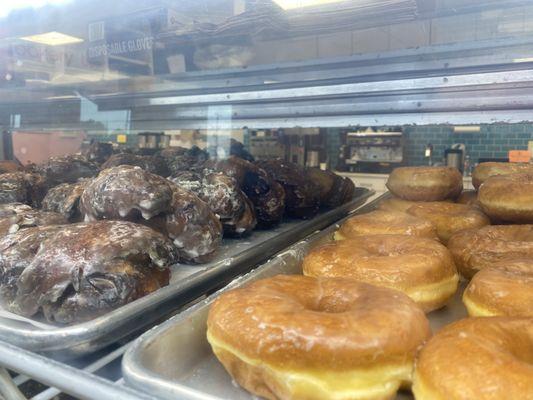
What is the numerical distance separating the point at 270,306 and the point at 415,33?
1411mm

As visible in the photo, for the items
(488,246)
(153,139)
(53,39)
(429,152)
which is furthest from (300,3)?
(429,152)

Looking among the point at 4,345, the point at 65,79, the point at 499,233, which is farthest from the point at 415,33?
the point at 65,79

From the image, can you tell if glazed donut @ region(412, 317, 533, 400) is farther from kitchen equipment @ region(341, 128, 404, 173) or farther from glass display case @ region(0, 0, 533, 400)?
kitchen equipment @ region(341, 128, 404, 173)

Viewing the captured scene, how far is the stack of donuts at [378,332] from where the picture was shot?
0.79 meters

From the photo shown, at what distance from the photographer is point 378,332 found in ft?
2.80

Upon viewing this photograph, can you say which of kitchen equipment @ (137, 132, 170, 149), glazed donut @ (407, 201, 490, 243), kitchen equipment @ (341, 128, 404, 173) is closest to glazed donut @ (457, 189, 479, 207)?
glazed donut @ (407, 201, 490, 243)

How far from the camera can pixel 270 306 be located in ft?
3.07

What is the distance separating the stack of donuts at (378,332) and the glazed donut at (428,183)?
2.75 ft

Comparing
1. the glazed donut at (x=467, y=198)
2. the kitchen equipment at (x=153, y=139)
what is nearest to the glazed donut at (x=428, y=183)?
the glazed donut at (x=467, y=198)

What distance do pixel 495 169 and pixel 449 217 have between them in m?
0.52

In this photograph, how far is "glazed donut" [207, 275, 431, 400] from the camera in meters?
0.84

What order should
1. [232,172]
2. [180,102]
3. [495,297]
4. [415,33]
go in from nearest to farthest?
[495,297], [415,33], [232,172], [180,102]

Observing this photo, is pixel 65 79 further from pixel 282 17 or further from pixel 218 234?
pixel 218 234

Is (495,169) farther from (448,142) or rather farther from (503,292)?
(448,142)
